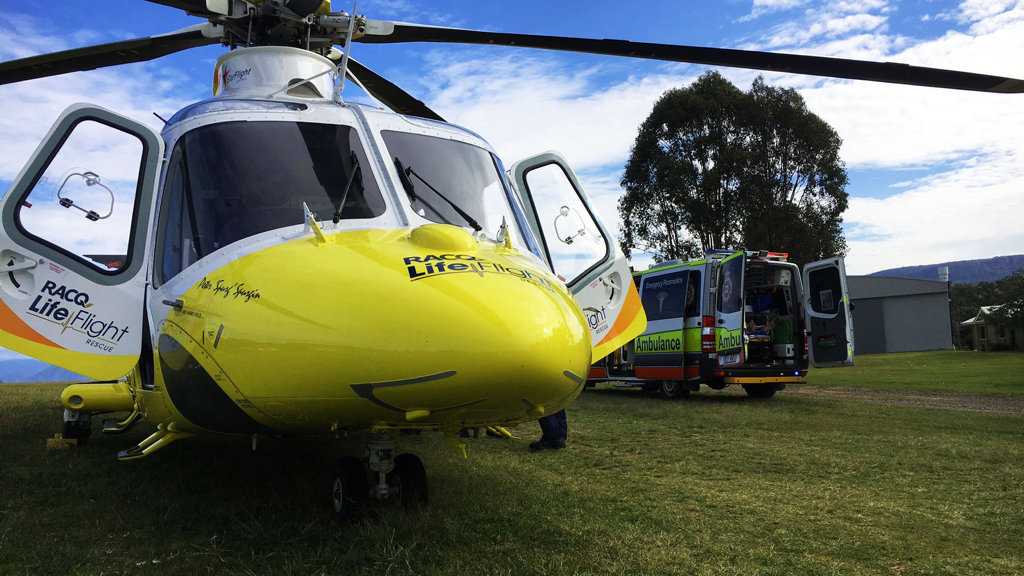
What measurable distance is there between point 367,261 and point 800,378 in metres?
9.91

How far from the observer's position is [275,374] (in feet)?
9.09

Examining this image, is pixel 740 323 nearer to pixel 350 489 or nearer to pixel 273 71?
pixel 273 71

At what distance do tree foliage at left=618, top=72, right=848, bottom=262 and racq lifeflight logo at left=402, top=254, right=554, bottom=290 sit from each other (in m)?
22.5

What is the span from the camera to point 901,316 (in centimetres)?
3659

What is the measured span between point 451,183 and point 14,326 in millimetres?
2385

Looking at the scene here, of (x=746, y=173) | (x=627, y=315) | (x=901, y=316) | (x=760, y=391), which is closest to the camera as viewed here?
(x=627, y=315)

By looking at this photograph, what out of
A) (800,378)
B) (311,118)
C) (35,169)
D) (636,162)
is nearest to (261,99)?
(311,118)

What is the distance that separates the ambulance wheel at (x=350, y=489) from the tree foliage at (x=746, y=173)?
22.4 meters

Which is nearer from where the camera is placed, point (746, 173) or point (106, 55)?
point (106, 55)

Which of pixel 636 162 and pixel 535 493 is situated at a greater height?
pixel 636 162

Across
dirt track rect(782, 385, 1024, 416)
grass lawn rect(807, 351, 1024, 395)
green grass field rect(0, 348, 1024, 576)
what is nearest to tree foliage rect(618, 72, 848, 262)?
grass lawn rect(807, 351, 1024, 395)

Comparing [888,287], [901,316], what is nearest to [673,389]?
[901,316]

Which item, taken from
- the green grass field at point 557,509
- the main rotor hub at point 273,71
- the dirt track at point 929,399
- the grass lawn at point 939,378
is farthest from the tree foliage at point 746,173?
the main rotor hub at point 273,71

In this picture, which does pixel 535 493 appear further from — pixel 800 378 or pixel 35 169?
pixel 800 378
